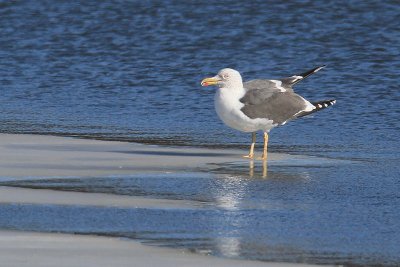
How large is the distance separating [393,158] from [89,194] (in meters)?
3.05

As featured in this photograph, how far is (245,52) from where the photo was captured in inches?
734

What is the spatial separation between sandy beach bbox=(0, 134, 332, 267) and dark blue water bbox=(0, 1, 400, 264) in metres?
0.35

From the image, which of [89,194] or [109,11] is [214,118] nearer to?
[89,194]

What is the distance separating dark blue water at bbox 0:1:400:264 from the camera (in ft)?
27.7

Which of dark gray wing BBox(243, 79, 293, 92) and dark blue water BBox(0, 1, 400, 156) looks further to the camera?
dark blue water BBox(0, 1, 400, 156)

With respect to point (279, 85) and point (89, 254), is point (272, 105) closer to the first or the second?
point (279, 85)

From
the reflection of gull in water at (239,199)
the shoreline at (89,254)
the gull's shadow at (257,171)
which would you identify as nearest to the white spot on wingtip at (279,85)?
the gull's shadow at (257,171)

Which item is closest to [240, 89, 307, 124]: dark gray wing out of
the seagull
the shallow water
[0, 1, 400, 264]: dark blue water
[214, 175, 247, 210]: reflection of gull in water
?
the seagull

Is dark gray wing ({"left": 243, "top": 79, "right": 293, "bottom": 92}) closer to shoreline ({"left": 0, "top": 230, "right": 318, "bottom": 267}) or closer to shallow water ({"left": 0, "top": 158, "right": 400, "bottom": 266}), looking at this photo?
shallow water ({"left": 0, "top": 158, "right": 400, "bottom": 266})

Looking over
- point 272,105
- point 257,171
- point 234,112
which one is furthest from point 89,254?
point 272,105

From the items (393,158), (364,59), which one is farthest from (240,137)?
(364,59)

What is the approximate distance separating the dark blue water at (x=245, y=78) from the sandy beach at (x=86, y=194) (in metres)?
0.35

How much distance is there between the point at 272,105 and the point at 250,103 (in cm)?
26

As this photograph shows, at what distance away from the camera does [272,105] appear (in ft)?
38.8
